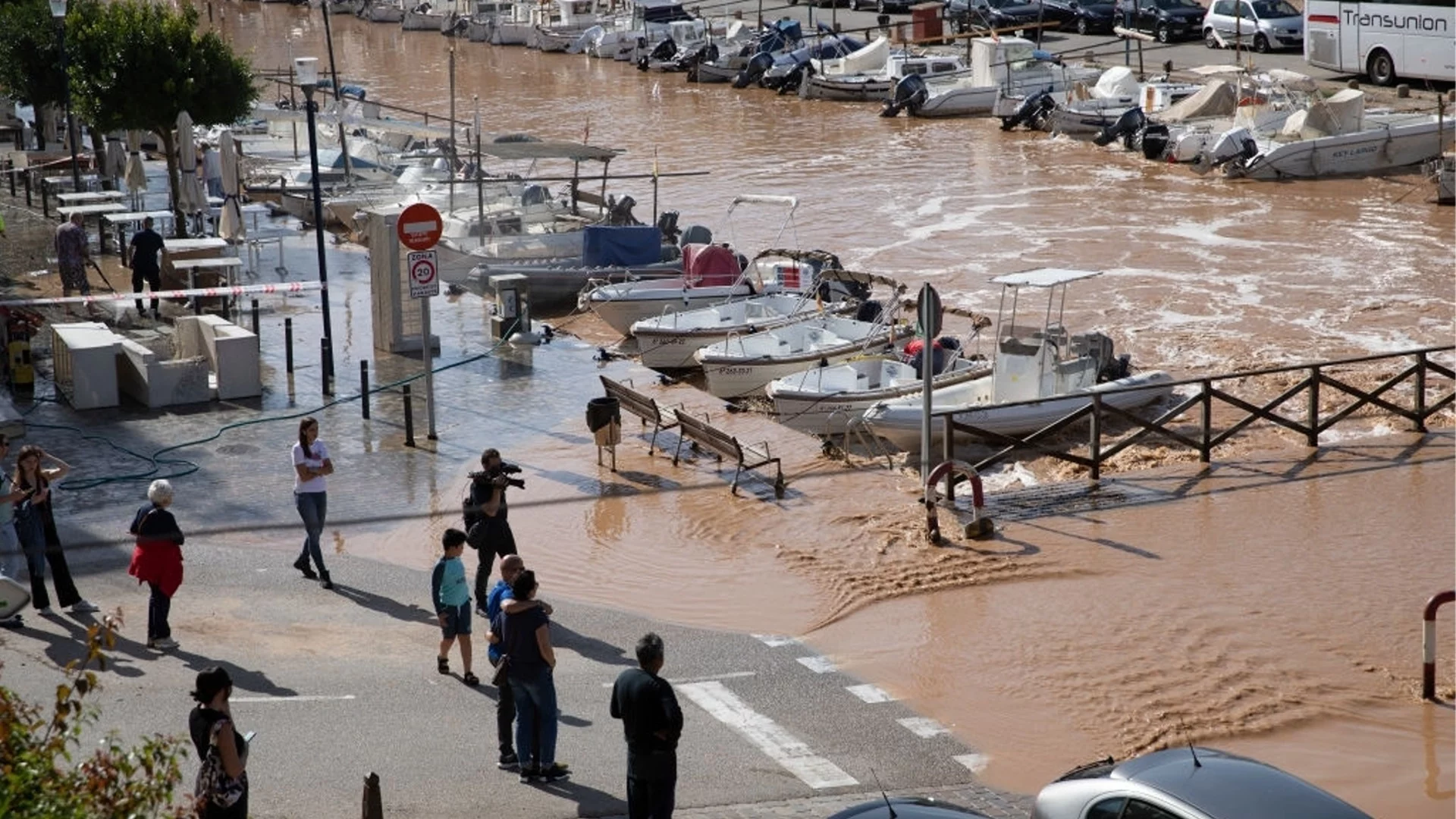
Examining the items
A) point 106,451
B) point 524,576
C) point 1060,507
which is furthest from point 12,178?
point 524,576

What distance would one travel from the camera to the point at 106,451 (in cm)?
1719

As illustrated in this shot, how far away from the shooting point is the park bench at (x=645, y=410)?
18.2 metres

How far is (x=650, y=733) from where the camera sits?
9.03 metres

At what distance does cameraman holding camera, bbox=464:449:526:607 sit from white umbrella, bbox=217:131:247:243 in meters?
15.1

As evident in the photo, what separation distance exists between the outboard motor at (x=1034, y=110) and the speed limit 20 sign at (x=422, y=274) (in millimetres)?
33149

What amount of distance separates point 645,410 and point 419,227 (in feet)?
9.28

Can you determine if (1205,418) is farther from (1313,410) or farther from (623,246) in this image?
(623,246)

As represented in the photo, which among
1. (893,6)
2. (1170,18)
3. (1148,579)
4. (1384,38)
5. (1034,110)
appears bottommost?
(1148,579)

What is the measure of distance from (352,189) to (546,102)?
26180mm

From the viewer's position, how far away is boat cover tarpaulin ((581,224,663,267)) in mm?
28375

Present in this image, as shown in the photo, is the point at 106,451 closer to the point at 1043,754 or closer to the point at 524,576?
the point at 524,576

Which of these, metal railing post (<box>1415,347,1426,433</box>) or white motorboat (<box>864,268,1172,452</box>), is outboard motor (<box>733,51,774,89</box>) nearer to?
white motorboat (<box>864,268,1172,452</box>)

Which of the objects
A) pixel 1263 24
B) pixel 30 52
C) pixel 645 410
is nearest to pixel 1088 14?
pixel 1263 24

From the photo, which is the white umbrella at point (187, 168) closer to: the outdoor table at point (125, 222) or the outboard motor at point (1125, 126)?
the outdoor table at point (125, 222)
